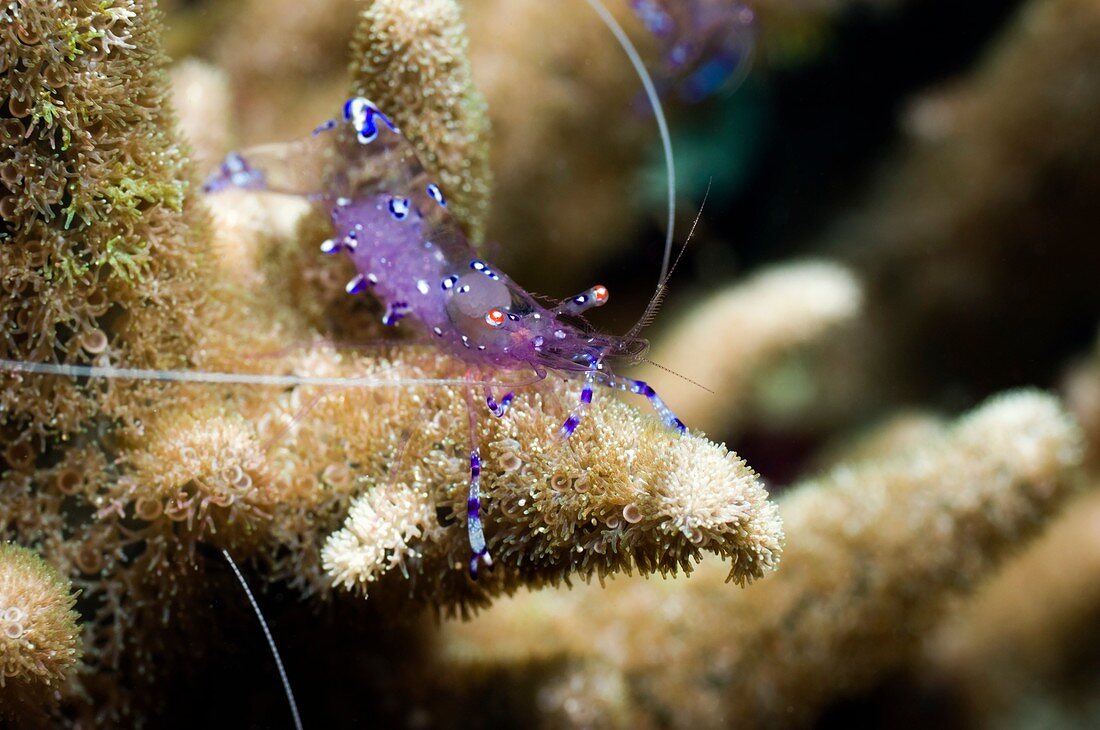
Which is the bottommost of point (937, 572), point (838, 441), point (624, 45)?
point (937, 572)

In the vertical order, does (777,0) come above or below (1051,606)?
above

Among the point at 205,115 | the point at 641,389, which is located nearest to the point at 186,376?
the point at 641,389

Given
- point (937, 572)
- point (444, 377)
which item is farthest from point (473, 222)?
point (937, 572)

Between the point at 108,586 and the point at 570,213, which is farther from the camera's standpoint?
the point at 570,213

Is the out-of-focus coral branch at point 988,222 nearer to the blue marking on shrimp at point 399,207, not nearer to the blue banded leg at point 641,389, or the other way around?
the blue banded leg at point 641,389

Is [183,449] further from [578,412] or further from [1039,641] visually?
[1039,641]

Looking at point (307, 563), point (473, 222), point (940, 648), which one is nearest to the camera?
point (307, 563)

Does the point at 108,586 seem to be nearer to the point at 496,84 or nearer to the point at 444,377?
the point at 444,377

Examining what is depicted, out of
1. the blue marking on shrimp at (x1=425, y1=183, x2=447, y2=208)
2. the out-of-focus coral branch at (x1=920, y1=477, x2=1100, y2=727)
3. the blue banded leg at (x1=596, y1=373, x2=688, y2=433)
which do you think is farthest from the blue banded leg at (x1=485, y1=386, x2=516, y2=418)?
the out-of-focus coral branch at (x1=920, y1=477, x2=1100, y2=727)
